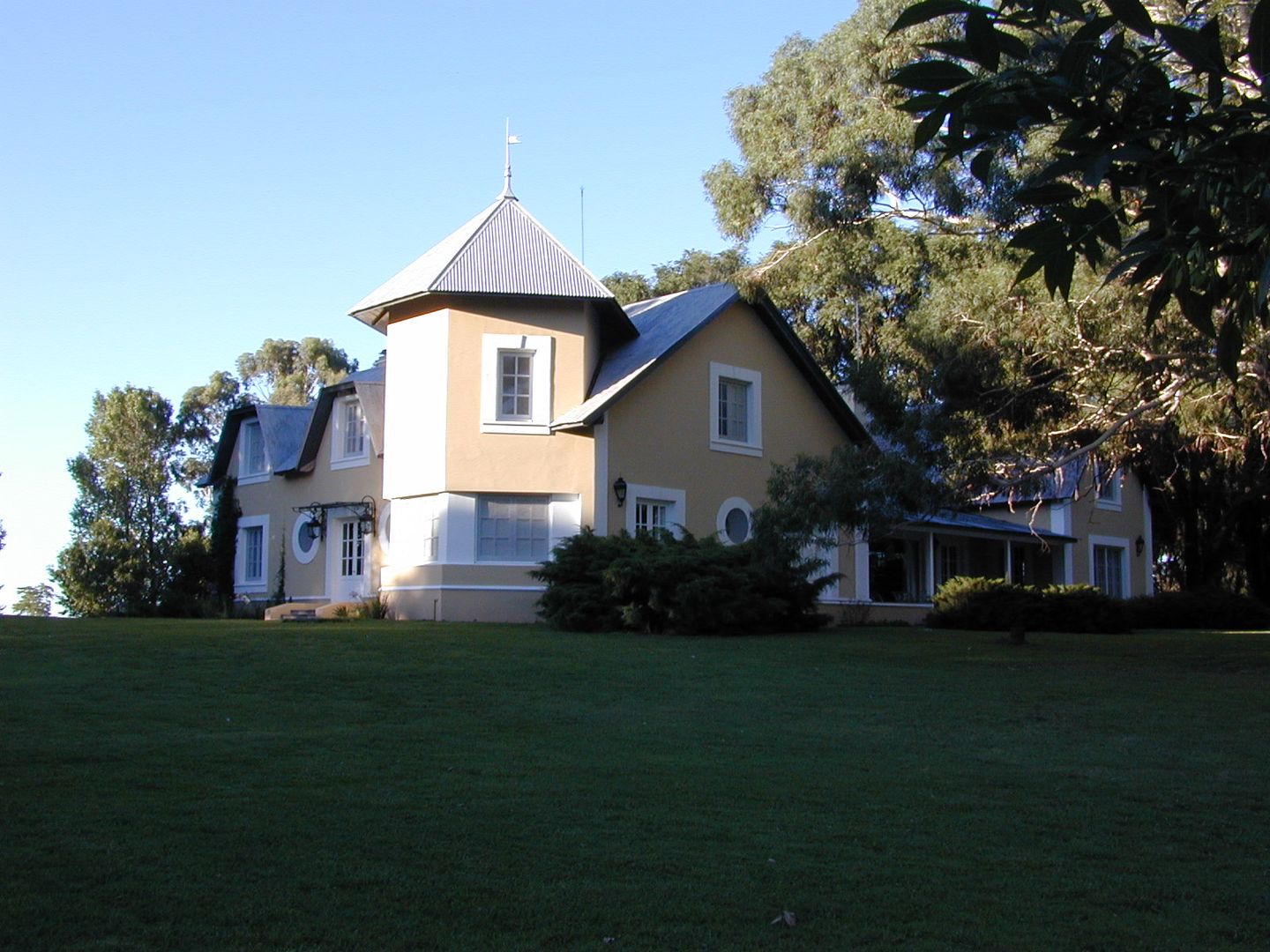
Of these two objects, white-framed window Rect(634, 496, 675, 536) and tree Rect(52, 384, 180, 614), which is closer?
white-framed window Rect(634, 496, 675, 536)

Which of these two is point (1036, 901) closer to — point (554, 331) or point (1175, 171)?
point (1175, 171)

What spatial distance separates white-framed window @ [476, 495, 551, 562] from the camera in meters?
21.7

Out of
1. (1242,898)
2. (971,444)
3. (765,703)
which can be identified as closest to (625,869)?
(1242,898)

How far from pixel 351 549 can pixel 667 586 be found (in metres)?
9.03

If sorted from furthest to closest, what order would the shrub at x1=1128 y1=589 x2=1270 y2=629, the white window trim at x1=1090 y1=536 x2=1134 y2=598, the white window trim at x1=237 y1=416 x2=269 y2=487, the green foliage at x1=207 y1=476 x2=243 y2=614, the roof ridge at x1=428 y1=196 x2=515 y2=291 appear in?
the white window trim at x1=1090 y1=536 x2=1134 y2=598, the shrub at x1=1128 y1=589 x2=1270 y2=629, the green foliage at x1=207 y1=476 x2=243 y2=614, the white window trim at x1=237 y1=416 x2=269 y2=487, the roof ridge at x1=428 y1=196 x2=515 y2=291

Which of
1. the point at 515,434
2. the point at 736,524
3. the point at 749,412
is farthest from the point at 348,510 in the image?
the point at 749,412

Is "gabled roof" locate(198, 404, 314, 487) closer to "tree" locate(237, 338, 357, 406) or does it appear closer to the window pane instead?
→ the window pane

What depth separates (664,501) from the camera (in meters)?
22.8

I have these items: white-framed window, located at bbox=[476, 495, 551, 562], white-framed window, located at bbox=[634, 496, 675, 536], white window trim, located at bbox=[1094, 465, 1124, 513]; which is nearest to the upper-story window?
white-framed window, located at bbox=[476, 495, 551, 562]

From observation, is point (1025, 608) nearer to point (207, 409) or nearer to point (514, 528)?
point (514, 528)

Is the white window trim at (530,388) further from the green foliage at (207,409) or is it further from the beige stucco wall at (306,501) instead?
the green foliage at (207,409)

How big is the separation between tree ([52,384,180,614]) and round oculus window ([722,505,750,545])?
39.3 ft

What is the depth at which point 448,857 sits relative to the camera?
19.6 feet

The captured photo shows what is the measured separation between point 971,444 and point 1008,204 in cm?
318
